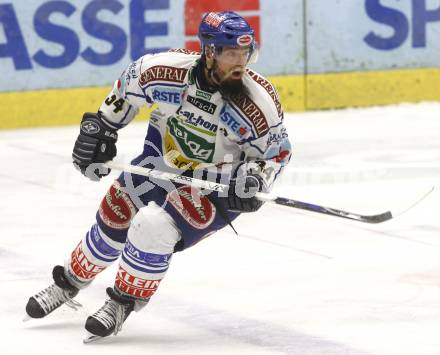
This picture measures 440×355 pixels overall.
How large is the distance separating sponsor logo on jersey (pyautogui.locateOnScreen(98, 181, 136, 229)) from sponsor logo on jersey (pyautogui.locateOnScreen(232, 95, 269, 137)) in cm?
52

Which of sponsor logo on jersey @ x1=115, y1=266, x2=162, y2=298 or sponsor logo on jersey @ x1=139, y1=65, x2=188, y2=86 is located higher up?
sponsor logo on jersey @ x1=139, y1=65, x2=188, y2=86

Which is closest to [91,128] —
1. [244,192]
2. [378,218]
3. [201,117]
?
[201,117]

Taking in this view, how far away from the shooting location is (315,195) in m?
7.10

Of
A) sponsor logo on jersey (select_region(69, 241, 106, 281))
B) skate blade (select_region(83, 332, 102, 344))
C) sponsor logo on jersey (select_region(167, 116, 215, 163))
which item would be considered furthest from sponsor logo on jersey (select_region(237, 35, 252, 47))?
skate blade (select_region(83, 332, 102, 344))

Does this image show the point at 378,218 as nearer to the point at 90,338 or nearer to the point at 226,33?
the point at 226,33

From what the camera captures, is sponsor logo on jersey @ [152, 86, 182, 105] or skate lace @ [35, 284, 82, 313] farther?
skate lace @ [35, 284, 82, 313]

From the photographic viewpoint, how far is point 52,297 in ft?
14.9

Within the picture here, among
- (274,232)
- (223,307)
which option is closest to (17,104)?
(274,232)

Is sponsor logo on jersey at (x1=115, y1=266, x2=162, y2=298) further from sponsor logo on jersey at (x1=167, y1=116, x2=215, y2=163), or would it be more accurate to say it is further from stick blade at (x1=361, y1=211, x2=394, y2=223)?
stick blade at (x1=361, y1=211, x2=394, y2=223)

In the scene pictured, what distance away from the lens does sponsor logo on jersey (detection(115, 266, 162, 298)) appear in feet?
13.9

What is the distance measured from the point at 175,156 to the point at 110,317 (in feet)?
1.99

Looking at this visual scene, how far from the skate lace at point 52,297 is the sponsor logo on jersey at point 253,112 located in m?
0.94

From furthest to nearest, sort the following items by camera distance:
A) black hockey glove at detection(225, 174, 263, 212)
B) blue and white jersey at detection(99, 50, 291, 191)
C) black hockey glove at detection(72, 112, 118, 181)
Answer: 1. black hockey glove at detection(72, 112, 118, 181)
2. blue and white jersey at detection(99, 50, 291, 191)
3. black hockey glove at detection(225, 174, 263, 212)

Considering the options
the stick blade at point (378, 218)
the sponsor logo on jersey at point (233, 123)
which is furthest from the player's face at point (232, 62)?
the stick blade at point (378, 218)
